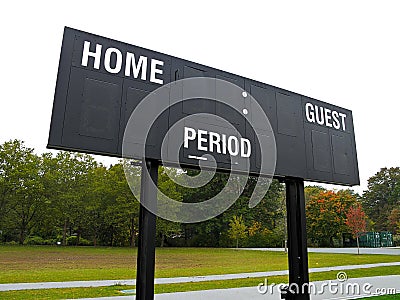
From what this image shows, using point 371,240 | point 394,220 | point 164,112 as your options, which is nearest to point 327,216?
point 371,240

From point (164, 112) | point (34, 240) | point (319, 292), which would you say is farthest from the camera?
point (34, 240)

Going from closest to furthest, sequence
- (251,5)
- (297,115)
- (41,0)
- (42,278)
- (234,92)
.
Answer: (234,92) < (297,115) < (41,0) < (251,5) < (42,278)

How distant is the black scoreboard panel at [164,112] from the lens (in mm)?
3654

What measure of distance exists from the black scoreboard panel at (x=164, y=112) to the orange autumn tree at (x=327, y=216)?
31627 mm

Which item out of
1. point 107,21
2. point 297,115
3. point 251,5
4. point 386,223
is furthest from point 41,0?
point 386,223

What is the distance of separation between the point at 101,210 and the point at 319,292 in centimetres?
2650

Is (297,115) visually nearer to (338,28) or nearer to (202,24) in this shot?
(202,24)

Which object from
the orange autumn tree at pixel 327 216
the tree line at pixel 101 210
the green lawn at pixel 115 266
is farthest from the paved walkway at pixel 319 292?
the orange autumn tree at pixel 327 216

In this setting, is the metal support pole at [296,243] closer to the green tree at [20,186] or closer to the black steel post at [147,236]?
the black steel post at [147,236]

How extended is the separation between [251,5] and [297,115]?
433 centimetres

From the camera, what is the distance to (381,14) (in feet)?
32.2

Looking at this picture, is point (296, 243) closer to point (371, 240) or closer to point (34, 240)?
point (34, 240)

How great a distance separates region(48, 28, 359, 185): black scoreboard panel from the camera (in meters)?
3.65

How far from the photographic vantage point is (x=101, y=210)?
32.1m
